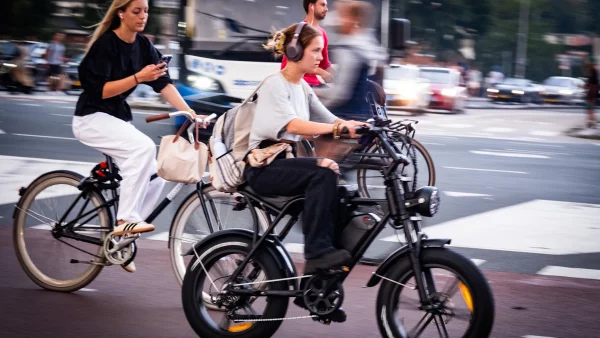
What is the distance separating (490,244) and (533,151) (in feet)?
34.2

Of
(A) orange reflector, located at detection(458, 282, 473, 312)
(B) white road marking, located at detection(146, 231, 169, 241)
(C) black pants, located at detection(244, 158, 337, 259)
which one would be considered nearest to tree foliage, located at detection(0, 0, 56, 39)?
(B) white road marking, located at detection(146, 231, 169, 241)

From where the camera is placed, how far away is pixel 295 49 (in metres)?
4.89

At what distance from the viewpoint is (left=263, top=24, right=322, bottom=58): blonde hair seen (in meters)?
4.94

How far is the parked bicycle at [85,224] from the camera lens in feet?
19.1

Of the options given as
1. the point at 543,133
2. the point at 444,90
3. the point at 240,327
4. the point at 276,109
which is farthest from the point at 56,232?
the point at 444,90

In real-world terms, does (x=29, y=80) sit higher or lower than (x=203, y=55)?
lower

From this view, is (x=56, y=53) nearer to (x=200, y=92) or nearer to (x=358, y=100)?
(x=200, y=92)

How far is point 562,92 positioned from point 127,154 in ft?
147

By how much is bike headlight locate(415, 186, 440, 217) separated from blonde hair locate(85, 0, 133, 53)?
223cm

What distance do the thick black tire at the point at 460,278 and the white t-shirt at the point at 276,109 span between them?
0.88 metres

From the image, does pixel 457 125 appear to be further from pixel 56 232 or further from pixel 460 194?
pixel 56 232

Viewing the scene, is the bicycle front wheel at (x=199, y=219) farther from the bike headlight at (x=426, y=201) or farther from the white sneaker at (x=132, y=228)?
the bike headlight at (x=426, y=201)

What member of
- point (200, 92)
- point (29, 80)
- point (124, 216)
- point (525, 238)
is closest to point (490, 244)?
point (525, 238)

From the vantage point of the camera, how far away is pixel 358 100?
7.62m
